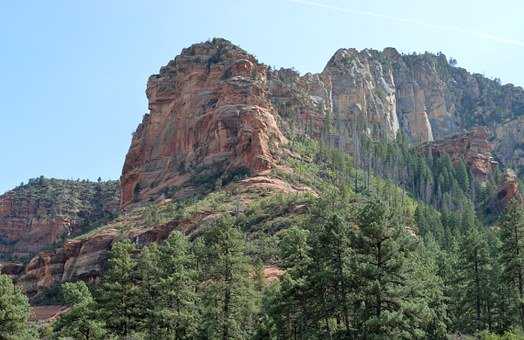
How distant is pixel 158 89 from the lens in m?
147

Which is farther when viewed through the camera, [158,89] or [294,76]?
[294,76]

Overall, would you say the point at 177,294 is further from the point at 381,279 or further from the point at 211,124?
the point at 211,124

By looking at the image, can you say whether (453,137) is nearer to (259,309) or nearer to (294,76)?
(294,76)

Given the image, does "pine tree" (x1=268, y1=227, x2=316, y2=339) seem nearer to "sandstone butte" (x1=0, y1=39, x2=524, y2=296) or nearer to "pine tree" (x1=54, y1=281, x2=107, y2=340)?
"pine tree" (x1=54, y1=281, x2=107, y2=340)

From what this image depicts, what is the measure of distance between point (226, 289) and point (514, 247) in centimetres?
2153

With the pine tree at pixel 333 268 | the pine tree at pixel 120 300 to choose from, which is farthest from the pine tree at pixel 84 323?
the pine tree at pixel 333 268

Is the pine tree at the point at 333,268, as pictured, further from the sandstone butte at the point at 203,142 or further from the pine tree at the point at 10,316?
the sandstone butte at the point at 203,142

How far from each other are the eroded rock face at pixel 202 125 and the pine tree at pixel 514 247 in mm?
66597

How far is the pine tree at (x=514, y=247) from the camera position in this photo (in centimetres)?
Answer: 4791

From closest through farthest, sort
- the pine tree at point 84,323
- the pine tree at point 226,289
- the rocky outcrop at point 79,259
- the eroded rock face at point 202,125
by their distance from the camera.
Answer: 1. the pine tree at point 226,289
2. the pine tree at point 84,323
3. the rocky outcrop at point 79,259
4. the eroded rock face at point 202,125

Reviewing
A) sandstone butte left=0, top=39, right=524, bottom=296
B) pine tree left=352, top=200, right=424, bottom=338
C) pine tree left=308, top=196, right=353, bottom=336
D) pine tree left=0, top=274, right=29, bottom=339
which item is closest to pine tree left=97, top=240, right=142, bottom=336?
pine tree left=0, top=274, right=29, bottom=339

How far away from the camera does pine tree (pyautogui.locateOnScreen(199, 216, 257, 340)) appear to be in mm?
43688

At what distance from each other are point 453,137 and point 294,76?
46.2 m

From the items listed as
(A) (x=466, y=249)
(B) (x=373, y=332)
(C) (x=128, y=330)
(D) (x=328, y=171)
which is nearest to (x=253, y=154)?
(D) (x=328, y=171)
